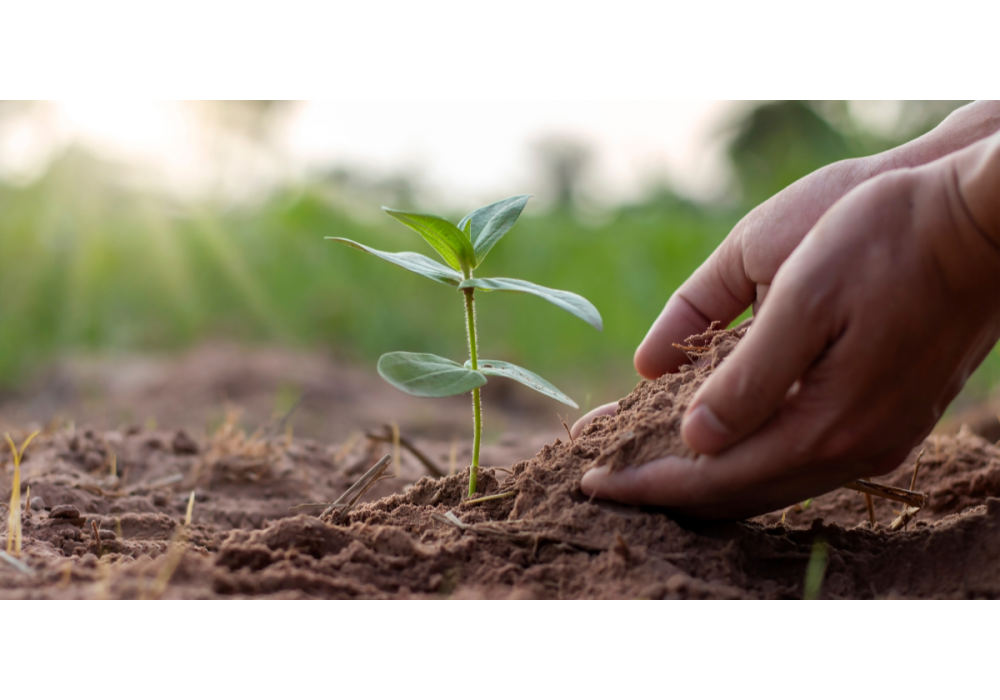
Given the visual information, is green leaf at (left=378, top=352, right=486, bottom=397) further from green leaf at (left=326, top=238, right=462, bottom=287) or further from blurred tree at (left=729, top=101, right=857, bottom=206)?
blurred tree at (left=729, top=101, right=857, bottom=206)

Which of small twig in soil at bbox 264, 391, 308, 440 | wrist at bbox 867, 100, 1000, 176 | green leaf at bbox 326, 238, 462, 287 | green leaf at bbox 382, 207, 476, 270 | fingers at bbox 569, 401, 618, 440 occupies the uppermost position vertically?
wrist at bbox 867, 100, 1000, 176

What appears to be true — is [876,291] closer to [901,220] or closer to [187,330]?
[901,220]

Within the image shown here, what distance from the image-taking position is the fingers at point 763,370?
1000 millimetres

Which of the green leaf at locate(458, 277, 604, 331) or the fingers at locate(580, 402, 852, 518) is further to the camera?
the green leaf at locate(458, 277, 604, 331)

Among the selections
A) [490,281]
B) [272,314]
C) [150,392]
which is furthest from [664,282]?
[490,281]

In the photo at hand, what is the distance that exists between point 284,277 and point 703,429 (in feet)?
18.0

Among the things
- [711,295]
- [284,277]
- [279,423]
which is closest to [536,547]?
[711,295]

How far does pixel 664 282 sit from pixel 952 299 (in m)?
5.09

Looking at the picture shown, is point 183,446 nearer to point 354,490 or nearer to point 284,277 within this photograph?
point 354,490

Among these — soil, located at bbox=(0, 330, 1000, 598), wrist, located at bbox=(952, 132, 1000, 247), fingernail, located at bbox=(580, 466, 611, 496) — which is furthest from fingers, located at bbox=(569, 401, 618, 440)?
wrist, located at bbox=(952, 132, 1000, 247)

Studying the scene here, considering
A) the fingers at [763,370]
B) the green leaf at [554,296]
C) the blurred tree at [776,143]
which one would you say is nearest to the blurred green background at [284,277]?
the blurred tree at [776,143]

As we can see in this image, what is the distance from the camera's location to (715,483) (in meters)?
1.12

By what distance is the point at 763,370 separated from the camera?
101 centimetres

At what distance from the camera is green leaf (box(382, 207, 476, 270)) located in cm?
132
